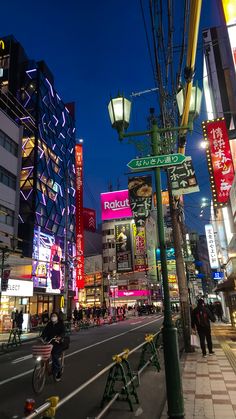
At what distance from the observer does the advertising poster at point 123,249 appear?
77312 mm

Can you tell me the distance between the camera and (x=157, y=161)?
7285mm

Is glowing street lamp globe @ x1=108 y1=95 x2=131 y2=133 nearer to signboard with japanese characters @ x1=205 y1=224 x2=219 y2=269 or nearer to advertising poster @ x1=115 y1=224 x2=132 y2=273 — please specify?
signboard with japanese characters @ x1=205 y1=224 x2=219 y2=269

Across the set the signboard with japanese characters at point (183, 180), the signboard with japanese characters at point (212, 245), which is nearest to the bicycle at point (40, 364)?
the signboard with japanese characters at point (183, 180)

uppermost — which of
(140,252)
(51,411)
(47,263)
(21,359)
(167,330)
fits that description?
(140,252)

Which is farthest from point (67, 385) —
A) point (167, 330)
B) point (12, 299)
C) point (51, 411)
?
point (12, 299)

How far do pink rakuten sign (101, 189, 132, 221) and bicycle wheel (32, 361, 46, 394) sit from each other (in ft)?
245

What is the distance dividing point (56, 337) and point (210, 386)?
14.3 feet

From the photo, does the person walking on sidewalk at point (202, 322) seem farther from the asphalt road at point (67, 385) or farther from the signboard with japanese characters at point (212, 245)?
the signboard with japanese characters at point (212, 245)

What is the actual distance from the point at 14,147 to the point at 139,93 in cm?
2572

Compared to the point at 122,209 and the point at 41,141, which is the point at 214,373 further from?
the point at 122,209

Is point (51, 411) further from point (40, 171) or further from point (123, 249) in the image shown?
point (123, 249)

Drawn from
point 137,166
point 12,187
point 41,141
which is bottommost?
point 137,166

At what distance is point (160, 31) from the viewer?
892cm

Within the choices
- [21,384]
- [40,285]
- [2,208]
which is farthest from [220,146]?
Answer: [40,285]
